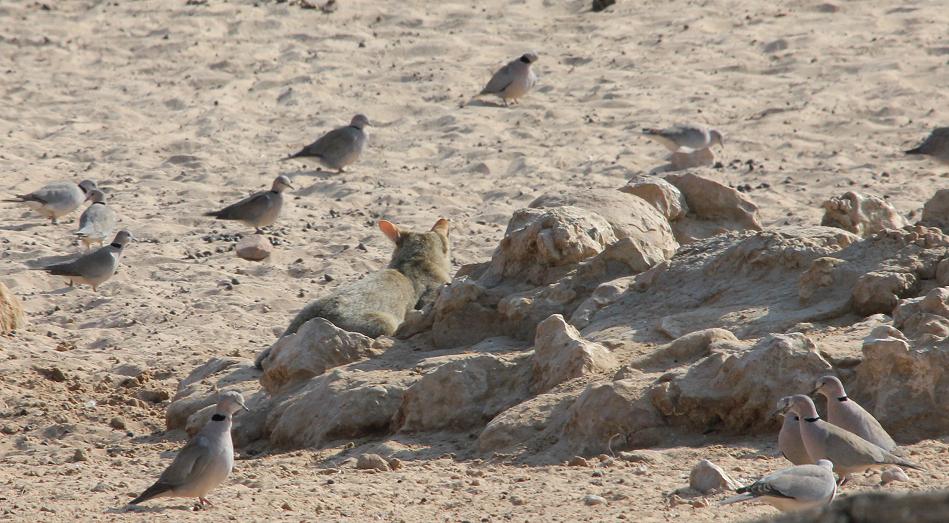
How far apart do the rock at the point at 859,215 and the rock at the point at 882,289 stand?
167 cm

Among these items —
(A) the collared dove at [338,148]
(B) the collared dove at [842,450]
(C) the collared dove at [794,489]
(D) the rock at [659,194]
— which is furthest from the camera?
(A) the collared dove at [338,148]

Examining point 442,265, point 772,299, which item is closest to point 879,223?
point 772,299

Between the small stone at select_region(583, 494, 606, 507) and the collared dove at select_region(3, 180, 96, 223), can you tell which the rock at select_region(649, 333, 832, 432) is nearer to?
the small stone at select_region(583, 494, 606, 507)

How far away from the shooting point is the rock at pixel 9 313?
32.3ft

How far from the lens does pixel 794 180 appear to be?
517 inches

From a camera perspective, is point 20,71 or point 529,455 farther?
point 20,71

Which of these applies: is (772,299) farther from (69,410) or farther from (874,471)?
(69,410)

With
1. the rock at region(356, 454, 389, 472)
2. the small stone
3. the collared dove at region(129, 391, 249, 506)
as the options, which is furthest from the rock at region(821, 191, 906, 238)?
the collared dove at region(129, 391, 249, 506)

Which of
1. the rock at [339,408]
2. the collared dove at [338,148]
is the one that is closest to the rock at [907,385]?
the rock at [339,408]

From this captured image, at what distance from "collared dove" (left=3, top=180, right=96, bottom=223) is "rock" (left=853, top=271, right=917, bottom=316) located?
7.98m

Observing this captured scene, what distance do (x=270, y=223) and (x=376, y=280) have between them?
319 centimetres

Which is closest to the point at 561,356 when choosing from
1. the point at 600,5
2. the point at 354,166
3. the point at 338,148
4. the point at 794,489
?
the point at 794,489

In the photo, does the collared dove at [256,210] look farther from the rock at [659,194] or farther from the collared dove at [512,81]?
the rock at [659,194]

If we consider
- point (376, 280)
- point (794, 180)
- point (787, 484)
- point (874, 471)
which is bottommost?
point (794, 180)
